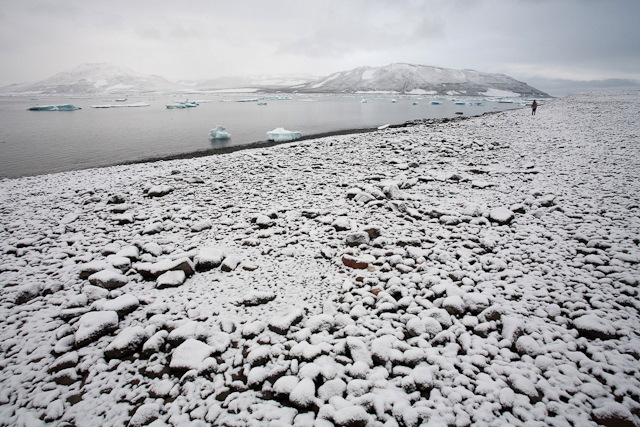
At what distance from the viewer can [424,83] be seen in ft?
399

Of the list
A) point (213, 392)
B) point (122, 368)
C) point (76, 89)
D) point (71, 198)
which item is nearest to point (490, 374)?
point (213, 392)

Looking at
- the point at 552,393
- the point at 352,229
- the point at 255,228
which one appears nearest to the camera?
the point at 552,393

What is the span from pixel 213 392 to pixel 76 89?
631 ft

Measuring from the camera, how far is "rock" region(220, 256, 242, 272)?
135 inches

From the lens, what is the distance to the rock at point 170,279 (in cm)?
311

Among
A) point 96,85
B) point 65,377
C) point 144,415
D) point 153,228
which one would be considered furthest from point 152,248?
point 96,85

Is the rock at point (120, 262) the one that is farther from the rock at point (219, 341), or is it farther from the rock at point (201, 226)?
the rock at point (219, 341)

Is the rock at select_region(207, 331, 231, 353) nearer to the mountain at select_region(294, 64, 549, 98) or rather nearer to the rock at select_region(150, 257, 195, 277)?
the rock at select_region(150, 257, 195, 277)

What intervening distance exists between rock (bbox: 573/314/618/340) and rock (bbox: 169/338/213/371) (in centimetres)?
314

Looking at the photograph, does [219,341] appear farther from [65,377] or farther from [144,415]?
[65,377]

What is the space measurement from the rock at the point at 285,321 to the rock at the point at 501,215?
3442 millimetres

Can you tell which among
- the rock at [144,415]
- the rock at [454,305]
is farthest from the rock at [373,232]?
the rock at [144,415]

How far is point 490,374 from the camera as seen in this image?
6.61 feet

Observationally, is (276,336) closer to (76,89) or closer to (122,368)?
(122,368)
